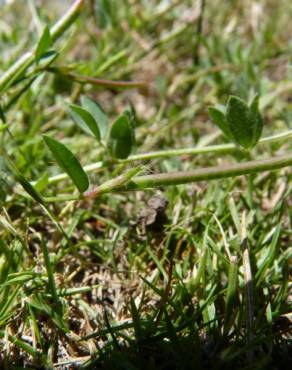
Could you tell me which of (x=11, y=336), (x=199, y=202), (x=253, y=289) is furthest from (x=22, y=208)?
(x=253, y=289)

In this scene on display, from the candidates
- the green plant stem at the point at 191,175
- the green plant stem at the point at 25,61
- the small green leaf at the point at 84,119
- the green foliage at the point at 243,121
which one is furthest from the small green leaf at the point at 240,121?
the green plant stem at the point at 25,61

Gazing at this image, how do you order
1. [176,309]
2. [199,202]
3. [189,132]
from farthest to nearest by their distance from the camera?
1. [189,132]
2. [199,202]
3. [176,309]

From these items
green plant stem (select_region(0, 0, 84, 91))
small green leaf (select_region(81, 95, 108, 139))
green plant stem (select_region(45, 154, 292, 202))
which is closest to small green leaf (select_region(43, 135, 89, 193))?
green plant stem (select_region(45, 154, 292, 202))

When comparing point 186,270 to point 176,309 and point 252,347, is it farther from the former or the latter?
point 252,347

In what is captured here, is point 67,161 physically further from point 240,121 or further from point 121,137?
point 240,121

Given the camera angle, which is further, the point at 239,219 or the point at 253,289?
the point at 239,219

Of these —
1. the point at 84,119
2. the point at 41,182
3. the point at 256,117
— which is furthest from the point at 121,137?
the point at 256,117
